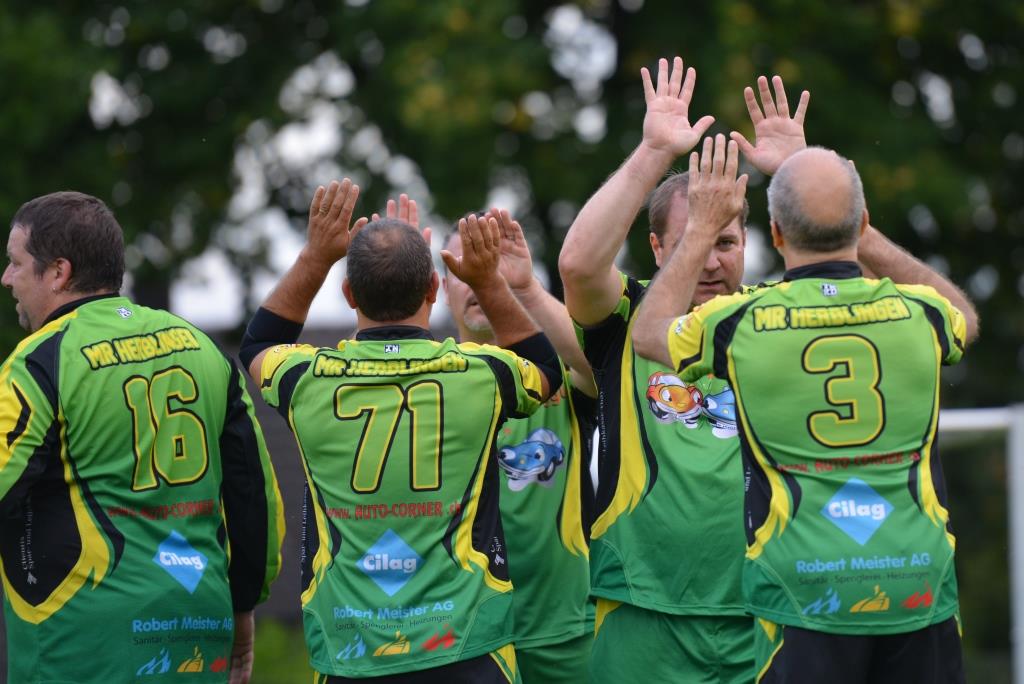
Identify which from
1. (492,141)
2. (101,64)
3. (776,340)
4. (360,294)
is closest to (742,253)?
(776,340)

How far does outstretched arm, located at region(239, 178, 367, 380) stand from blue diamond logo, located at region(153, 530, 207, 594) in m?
0.63

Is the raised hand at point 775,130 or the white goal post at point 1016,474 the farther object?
the white goal post at point 1016,474

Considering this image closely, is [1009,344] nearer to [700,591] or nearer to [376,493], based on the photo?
[700,591]

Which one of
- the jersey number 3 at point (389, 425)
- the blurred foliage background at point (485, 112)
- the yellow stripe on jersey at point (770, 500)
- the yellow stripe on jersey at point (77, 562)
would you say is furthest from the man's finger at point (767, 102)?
the blurred foliage background at point (485, 112)

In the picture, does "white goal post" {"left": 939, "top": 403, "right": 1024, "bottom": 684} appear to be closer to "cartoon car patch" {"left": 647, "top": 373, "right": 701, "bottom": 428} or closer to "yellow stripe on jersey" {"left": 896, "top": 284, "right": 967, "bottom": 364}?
"cartoon car patch" {"left": 647, "top": 373, "right": 701, "bottom": 428}

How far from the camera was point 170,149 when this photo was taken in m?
13.3

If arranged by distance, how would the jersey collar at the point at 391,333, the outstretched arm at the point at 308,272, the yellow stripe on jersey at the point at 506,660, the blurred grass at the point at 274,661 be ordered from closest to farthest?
the yellow stripe on jersey at the point at 506,660
the jersey collar at the point at 391,333
the outstretched arm at the point at 308,272
the blurred grass at the point at 274,661

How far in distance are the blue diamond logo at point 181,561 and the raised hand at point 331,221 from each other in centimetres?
105

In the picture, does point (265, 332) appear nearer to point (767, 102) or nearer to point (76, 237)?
point (76, 237)

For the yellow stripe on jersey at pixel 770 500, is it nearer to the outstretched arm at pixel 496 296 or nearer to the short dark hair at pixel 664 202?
the outstretched arm at pixel 496 296

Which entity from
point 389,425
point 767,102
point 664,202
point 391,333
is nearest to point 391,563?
point 389,425

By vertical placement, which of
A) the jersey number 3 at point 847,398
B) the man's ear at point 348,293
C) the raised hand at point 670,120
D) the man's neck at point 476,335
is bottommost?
the man's neck at point 476,335

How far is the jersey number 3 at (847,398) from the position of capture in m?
3.95

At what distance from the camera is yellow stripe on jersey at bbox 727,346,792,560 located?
3982 mm
